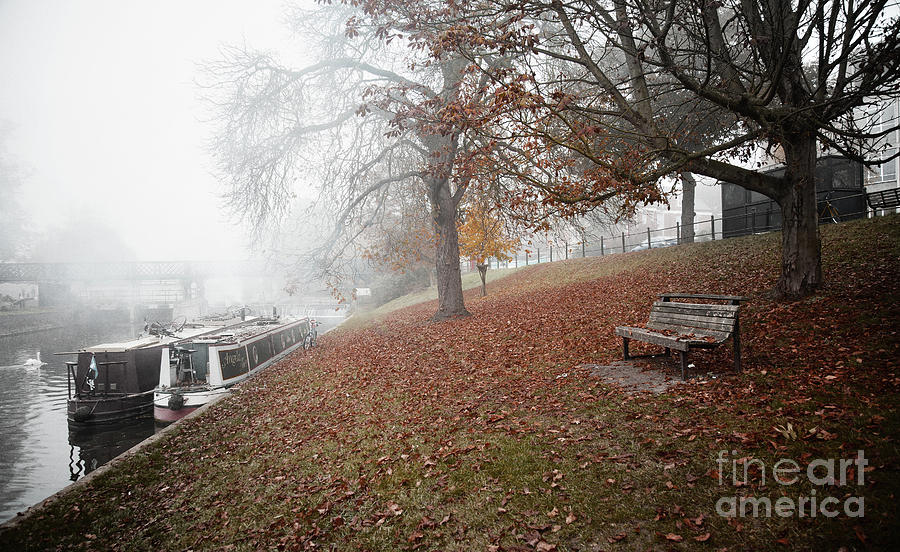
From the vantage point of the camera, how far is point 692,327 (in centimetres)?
665

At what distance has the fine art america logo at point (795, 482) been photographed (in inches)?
131

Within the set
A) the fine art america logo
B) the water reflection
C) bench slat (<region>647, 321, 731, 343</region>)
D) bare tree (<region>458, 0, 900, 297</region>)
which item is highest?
bare tree (<region>458, 0, 900, 297</region>)

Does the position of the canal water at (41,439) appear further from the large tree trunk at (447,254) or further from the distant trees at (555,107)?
the large tree trunk at (447,254)

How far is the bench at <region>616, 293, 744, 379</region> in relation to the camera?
19.9 feet

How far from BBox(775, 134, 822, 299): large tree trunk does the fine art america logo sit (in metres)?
6.19

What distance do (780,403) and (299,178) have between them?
14.5 meters

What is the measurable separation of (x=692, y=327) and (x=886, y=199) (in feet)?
51.5

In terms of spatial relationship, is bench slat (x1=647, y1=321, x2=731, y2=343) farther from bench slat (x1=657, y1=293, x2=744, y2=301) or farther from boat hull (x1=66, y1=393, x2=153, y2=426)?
boat hull (x1=66, y1=393, x2=153, y2=426)

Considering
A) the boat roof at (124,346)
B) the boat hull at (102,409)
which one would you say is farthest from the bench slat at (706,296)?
the boat roof at (124,346)

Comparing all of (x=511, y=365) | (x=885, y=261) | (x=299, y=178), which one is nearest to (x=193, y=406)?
(x=299, y=178)

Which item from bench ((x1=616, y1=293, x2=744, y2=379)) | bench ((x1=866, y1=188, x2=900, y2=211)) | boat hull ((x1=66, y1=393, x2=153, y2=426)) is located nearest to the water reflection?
boat hull ((x1=66, y1=393, x2=153, y2=426))

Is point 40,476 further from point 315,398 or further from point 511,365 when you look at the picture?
point 511,365

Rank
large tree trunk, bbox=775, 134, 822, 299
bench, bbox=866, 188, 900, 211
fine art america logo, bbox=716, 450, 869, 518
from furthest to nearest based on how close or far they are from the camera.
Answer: bench, bbox=866, 188, 900, 211 → large tree trunk, bbox=775, 134, 822, 299 → fine art america logo, bbox=716, 450, 869, 518

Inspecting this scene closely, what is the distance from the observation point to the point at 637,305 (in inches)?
483
